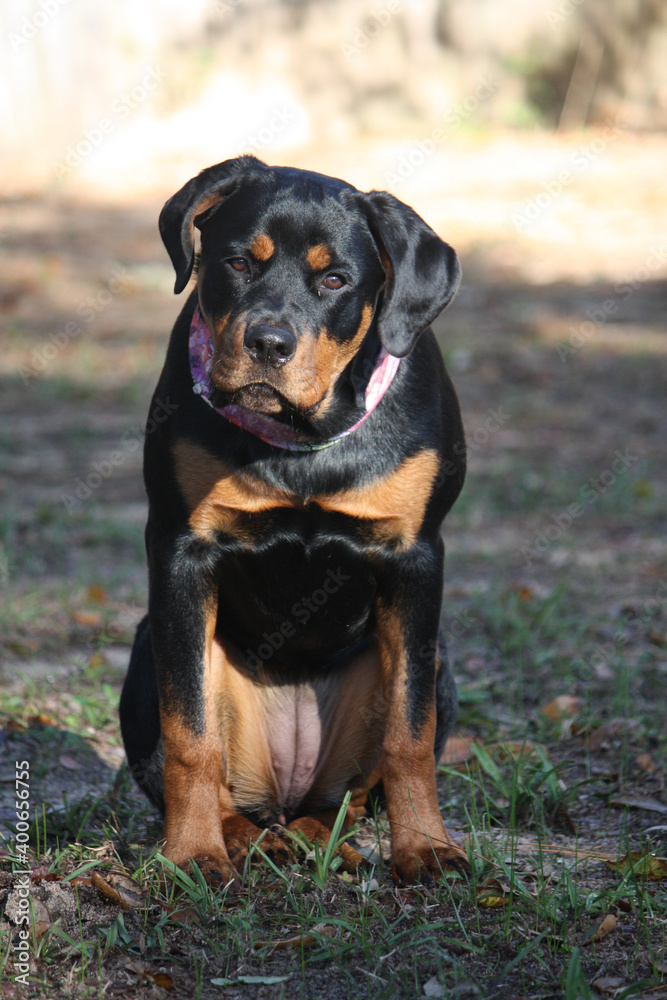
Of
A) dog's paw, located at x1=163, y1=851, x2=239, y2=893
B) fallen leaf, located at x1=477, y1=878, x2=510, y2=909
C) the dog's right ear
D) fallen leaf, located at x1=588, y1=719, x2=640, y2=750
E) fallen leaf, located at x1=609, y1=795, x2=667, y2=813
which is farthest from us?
fallen leaf, located at x1=588, y1=719, x2=640, y2=750

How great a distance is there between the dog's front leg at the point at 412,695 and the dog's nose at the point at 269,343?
589mm

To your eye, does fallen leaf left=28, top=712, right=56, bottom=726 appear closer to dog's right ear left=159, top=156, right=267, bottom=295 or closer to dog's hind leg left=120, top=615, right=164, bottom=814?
dog's hind leg left=120, top=615, right=164, bottom=814

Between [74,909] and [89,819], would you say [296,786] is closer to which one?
[89,819]

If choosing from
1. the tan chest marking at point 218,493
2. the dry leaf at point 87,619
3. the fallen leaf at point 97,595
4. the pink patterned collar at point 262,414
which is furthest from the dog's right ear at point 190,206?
the fallen leaf at point 97,595

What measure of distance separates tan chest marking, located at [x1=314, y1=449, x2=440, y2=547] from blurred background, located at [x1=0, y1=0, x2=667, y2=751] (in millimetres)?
1484

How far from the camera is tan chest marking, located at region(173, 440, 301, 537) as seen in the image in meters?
2.59

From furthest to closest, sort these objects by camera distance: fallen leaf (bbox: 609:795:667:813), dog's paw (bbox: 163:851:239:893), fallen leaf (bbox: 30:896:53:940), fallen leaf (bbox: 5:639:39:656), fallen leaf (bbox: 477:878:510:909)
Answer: fallen leaf (bbox: 5:639:39:656) → fallen leaf (bbox: 609:795:667:813) → dog's paw (bbox: 163:851:239:893) → fallen leaf (bbox: 477:878:510:909) → fallen leaf (bbox: 30:896:53:940)

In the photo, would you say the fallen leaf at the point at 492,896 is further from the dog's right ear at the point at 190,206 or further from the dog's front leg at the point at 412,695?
the dog's right ear at the point at 190,206

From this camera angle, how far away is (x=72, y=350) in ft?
30.0

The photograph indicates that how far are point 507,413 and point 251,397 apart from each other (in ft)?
18.0

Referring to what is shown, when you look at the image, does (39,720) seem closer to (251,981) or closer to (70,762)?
(70,762)

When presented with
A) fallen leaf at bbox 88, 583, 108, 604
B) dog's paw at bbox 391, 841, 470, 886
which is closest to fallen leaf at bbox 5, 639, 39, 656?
fallen leaf at bbox 88, 583, 108, 604

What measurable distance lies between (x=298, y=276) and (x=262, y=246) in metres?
0.12

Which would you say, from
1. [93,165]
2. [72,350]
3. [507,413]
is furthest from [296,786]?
[93,165]
